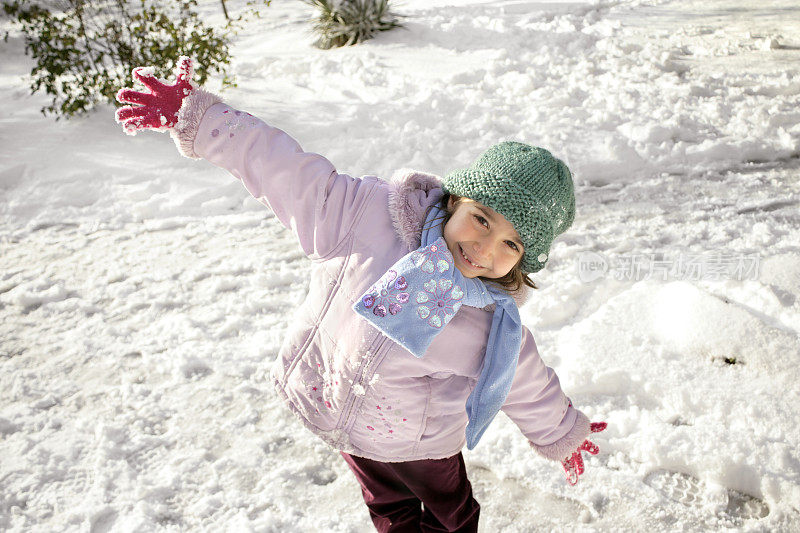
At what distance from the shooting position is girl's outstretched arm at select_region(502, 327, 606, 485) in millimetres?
1672

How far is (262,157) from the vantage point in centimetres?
166

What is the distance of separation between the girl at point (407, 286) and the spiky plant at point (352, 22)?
184 inches

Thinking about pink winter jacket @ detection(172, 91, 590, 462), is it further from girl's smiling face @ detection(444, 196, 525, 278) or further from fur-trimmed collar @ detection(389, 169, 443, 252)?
girl's smiling face @ detection(444, 196, 525, 278)

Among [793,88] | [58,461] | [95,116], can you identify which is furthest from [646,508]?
[95,116]

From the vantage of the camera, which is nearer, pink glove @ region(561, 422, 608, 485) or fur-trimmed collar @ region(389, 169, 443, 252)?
fur-trimmed collar @ region(389, 169, 443, 252)

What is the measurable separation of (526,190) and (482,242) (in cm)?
15

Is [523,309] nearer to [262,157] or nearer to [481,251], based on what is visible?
[481,251]

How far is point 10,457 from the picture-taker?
234 centimetres

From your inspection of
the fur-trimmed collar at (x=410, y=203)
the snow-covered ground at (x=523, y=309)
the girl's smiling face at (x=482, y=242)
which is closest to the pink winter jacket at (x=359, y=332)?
the fur-trimmed collar at (x=410, y=203)

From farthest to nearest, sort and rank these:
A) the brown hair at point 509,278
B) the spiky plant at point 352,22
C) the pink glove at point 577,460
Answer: the spiky plant at point 352,22 → the pink glove at point 577,460 → the brown hair at point 509,278

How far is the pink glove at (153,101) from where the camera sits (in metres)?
1.60

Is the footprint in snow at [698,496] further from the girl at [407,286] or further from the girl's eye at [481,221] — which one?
the girl's eye at [481,221]

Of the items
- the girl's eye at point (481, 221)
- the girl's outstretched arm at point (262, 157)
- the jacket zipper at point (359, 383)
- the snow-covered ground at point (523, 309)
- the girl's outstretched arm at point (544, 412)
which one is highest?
the girl's outstretched arm at point (262, 157)

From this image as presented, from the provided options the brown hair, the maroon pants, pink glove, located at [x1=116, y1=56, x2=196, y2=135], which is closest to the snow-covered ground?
the maroon pants
